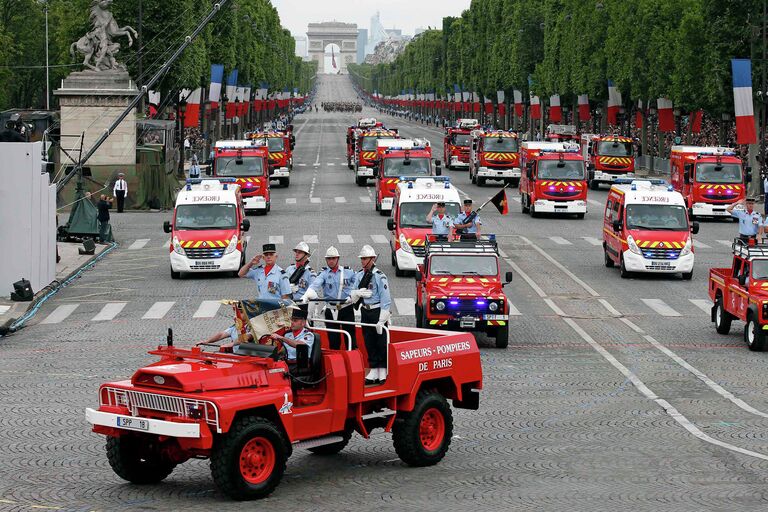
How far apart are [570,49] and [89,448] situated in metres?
82.2

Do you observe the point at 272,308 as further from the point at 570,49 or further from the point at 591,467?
the point at 570,49

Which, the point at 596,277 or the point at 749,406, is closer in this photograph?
the point at 749,406

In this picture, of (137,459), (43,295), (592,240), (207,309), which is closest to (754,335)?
(207,309)

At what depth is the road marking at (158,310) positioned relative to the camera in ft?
99.2

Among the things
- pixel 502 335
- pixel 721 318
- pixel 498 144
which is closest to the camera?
pixel 502 335

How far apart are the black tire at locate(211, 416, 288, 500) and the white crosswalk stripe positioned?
16566mm

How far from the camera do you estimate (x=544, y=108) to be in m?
119

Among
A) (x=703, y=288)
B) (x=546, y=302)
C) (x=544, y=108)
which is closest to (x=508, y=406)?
(x=546, y=302)

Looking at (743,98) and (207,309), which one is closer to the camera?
(207,309)

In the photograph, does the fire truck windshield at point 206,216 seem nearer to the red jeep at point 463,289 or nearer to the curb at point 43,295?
the curb at point 43,295

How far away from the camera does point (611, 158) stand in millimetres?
66500

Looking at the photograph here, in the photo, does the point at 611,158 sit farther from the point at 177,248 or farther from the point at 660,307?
the point at 660,307

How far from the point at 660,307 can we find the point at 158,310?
1069 cm

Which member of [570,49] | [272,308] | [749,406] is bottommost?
[749,406]
